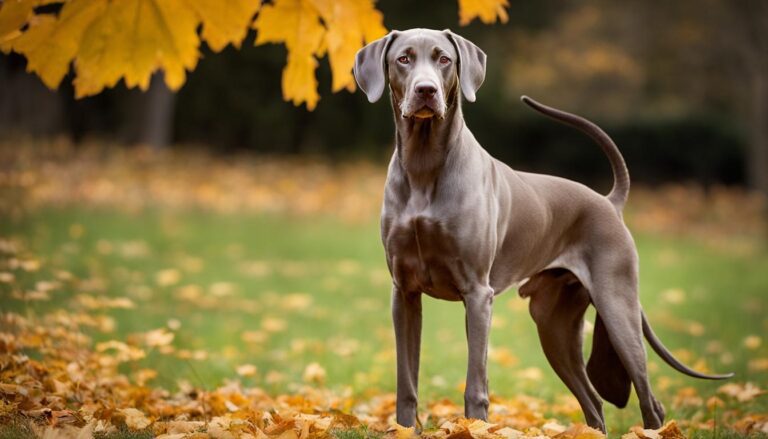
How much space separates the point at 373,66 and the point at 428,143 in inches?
17.7

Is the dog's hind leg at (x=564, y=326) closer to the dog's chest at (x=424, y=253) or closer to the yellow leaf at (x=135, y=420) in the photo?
the dog's chest at (x=424, y=253)

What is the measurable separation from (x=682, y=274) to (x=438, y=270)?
929 cm

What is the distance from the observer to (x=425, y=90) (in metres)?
3.65

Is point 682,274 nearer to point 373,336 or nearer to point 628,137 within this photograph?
point 373,336

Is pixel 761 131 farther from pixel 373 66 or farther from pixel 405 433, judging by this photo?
pixel 405 433

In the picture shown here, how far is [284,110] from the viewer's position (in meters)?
21.6

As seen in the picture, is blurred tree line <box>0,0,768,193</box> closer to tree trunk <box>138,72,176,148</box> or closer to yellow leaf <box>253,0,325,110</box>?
tree trunk <box>138,72,176,148</box>

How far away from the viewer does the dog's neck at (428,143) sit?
3912 mm

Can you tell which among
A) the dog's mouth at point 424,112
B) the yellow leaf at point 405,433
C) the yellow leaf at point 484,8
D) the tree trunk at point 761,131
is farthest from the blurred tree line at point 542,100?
the yellow leaf at point 405,433

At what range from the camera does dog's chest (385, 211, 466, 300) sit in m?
3.82

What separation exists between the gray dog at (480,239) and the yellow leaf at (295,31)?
1.00 meters

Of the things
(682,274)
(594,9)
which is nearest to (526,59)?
(594,9)

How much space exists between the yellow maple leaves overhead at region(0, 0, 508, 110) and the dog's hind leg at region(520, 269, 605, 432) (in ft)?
5.35

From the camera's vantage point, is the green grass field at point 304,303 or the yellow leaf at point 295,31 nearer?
the yellow leaf at point 295,31
